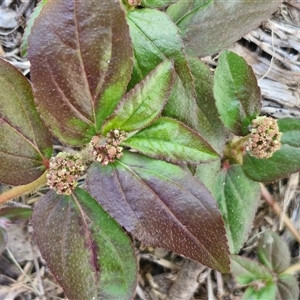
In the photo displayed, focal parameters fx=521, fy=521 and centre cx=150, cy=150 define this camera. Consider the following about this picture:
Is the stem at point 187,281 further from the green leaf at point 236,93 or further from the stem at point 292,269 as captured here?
the green leaf at point 236,93

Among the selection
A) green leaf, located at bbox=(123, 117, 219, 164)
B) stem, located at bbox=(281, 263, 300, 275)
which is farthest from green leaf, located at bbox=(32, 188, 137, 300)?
stem, located at bbox=(281, 263, 300, 275)

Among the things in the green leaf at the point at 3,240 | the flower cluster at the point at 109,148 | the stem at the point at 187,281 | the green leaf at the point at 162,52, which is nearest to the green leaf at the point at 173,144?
the flower cluster at the point at 109,148

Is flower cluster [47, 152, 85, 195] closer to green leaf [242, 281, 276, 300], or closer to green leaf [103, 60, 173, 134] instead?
green leaf [103, 60, 173, 134]

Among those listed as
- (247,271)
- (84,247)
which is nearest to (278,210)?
(247,271)

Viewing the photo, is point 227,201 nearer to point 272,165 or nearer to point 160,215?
point 272,165

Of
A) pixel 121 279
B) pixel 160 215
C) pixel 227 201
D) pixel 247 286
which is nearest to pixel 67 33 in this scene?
pixel 160 215

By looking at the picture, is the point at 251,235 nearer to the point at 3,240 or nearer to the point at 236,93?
the point at 236,93
